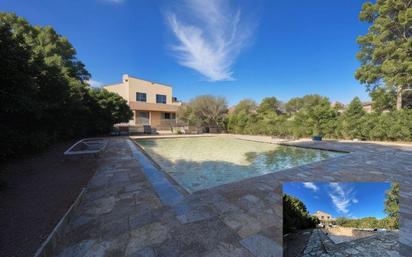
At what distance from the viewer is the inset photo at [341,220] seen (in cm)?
104

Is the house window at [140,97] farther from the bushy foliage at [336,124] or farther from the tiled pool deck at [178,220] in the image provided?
the tiled pool deck at [178,220]

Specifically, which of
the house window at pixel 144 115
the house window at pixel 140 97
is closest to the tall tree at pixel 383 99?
the house window at pixel 144 115

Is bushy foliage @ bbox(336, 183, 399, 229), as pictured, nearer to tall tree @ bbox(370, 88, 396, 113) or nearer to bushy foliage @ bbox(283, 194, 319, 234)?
bushy foliage @ bbox(283, 194, 319, 234)

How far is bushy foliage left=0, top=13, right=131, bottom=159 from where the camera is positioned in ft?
14.0

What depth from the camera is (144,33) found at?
43.5ft

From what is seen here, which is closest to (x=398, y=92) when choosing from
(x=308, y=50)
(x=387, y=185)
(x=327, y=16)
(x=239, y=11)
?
(x=308, y=50)

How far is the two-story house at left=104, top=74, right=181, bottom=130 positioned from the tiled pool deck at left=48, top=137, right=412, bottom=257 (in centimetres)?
2072

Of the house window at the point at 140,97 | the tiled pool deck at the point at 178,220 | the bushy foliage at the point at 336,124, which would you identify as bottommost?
the tiled pool deck at the point at 178,220

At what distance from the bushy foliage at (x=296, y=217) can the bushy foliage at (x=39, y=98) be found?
19.5ft

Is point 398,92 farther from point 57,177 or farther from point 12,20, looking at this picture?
point 12,20

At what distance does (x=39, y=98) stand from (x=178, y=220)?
800cm

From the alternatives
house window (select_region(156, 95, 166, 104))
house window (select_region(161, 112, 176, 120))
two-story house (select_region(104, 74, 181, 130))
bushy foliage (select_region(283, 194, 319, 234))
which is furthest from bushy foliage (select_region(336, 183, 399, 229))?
house window (select_region(156, 95, 166, 104))

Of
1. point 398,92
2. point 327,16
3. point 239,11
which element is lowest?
point 398,92

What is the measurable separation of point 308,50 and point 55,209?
2046 centimetres
